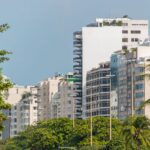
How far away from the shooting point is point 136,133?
109 meters

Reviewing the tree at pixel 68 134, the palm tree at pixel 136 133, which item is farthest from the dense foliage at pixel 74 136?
the palm tree at pixel 136 133

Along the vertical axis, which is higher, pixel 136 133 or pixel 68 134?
pixel 68 134

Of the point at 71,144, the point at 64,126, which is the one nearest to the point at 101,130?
the point at 71,144

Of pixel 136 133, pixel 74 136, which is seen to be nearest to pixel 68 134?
pixel 74 136

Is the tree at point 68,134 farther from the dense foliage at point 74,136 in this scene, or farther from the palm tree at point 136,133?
the palm tree at point 136,133

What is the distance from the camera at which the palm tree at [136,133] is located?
354 ft

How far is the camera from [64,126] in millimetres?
188750

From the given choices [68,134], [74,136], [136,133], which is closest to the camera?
[136,133]

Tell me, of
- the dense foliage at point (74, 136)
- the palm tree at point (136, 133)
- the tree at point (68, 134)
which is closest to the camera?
the palm tree at point (136, 133)

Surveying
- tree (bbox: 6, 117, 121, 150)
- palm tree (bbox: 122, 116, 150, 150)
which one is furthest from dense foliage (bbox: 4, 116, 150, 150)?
palm tree (bbox: 122, 116, 150, 150)

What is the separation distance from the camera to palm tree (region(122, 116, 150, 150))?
108 metres

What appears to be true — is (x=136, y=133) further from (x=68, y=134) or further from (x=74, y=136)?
(x=68, y=134)

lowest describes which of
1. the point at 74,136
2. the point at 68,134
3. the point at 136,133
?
the point at 136,133

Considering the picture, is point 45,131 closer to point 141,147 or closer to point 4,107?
point 141,147
